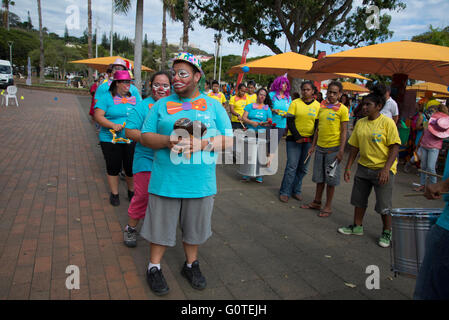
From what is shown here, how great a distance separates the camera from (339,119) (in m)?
4.74

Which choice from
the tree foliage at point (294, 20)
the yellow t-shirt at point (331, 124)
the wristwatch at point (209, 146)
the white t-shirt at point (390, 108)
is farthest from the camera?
the tree foliage at point (294, 20)

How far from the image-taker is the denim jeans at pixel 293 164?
214 inches

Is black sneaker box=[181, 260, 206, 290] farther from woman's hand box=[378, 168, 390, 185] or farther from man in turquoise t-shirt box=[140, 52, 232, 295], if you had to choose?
woman's hand box=[378, 168, 390, 185]

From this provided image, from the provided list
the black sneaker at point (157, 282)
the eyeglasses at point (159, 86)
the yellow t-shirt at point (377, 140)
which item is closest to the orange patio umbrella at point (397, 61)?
the yellow t-shirt at point (377, 140)

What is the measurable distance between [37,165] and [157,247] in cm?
490

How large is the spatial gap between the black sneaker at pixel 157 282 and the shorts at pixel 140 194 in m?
0.86

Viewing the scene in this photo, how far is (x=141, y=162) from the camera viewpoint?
3.51 meters

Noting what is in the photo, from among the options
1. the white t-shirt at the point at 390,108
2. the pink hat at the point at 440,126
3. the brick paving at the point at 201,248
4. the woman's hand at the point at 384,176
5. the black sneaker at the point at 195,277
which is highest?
the white t-shirt at the point at 390,108

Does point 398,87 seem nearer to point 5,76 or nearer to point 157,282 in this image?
point 157,282

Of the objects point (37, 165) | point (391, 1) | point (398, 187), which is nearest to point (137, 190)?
point (37, 165)

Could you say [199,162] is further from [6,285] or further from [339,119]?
[339,119]

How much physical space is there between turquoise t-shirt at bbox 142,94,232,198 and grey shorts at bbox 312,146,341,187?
2.65 metres

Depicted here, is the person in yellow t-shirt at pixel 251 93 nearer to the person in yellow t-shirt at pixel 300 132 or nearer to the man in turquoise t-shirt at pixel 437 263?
the person in yellow t-shirt at pixel 300 132

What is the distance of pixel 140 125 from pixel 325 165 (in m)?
2.75
